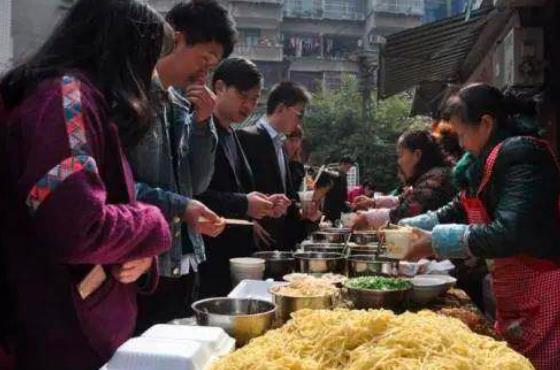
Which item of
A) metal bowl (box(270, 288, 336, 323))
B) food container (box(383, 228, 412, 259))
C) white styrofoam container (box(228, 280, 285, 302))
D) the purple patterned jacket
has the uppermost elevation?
the purple patterned jacket

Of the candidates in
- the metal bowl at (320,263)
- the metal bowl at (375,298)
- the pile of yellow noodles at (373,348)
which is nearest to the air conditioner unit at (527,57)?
the metal bowl at (320,263)

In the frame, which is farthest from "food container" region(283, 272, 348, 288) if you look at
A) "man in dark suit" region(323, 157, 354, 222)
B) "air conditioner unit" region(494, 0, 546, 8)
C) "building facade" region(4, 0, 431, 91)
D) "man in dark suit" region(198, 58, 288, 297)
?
"building facade" region(4, 0, 431, 91)

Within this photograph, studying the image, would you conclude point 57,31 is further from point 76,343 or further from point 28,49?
point 76,343

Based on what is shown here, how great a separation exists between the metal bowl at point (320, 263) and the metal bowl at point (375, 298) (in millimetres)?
684

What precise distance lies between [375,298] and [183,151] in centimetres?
123

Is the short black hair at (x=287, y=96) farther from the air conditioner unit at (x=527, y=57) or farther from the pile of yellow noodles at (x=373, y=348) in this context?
the pile of yellow noodles at (x=373, y=348)

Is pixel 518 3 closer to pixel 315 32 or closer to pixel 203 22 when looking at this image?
pixel 203 22

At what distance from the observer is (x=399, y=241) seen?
2.83 meters

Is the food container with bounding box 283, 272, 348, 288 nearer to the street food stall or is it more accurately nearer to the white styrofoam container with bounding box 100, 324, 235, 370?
the street food stall

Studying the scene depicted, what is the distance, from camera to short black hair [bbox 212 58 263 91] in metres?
3.82

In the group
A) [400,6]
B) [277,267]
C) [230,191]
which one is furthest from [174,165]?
[400,6]

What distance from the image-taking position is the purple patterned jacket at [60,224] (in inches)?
57.1

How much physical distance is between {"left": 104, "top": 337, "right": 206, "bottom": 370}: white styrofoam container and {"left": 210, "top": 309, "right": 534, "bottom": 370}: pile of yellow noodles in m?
0.08

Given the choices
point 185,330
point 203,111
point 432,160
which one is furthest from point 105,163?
point 432,160
